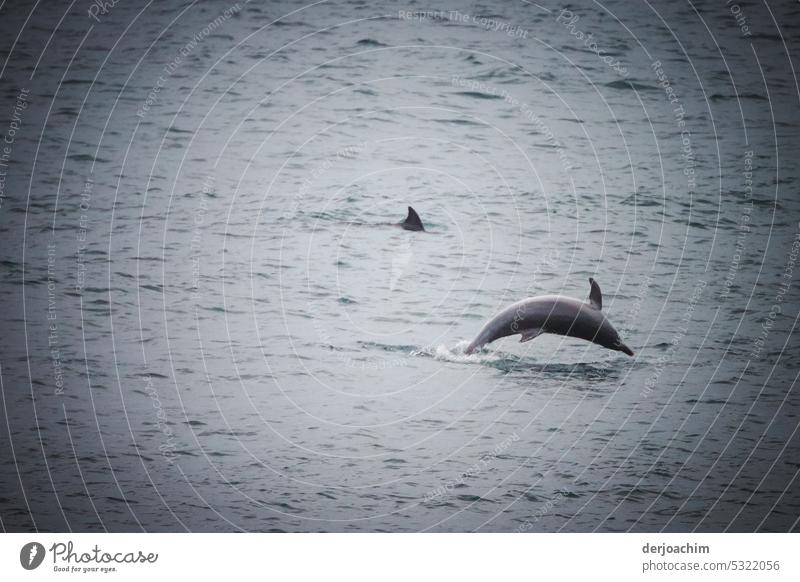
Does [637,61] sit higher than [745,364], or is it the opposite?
[637,61]

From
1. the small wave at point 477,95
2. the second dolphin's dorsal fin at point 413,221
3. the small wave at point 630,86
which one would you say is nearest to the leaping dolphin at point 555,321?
the second dolphin's dorsal fin at point 413,221

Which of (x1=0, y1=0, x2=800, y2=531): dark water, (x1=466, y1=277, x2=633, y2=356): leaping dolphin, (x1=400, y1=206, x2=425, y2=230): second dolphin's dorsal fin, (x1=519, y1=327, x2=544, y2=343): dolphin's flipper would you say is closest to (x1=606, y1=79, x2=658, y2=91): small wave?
(x1=0, y1=0, x2=800, y2=531): dark water

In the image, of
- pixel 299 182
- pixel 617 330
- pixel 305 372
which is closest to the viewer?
pixel 305 372

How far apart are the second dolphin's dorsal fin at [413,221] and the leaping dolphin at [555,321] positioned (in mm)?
5400

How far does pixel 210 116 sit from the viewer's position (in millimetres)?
31266

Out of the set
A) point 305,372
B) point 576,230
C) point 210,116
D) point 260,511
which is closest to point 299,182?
point 210,116

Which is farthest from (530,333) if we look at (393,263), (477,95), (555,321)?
(477,95)

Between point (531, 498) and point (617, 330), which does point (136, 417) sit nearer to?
point (531, 498)

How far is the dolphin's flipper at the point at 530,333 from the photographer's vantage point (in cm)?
2112

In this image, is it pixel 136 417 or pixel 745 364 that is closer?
pixel 136 417

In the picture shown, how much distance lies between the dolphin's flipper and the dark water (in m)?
0.47

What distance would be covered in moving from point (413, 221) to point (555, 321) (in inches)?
238

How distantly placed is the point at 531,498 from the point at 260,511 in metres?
3.62

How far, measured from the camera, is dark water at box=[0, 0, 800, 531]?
17.7m
